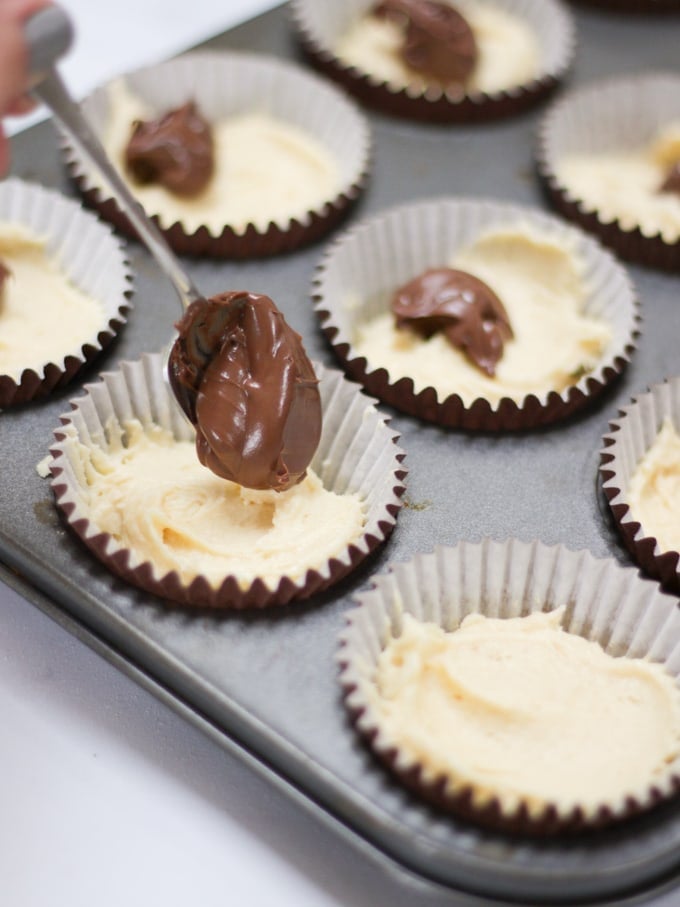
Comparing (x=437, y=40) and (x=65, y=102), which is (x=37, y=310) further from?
(x=437, y=40)

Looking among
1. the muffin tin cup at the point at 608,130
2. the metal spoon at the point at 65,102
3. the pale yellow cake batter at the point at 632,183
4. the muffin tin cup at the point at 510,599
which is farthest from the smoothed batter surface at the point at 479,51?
the muffin tin cup at the point at 510,599

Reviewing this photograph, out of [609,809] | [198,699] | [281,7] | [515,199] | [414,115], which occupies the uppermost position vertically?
[281,7]

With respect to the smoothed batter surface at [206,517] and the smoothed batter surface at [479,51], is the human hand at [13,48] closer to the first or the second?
the smoothed batter surface at [206,517]

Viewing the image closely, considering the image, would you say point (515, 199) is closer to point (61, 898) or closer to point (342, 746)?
Answer: point (342, 746)

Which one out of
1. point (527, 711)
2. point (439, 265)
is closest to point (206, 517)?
point (527, 711)

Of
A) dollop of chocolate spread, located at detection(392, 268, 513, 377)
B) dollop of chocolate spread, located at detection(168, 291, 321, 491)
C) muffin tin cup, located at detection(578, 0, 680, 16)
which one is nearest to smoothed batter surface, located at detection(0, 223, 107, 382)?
dollop of chocolate spread, located at detection(168, 291, 321, 491)

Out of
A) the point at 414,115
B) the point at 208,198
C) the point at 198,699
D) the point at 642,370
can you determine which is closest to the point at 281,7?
the point at 414,115
